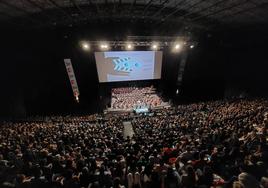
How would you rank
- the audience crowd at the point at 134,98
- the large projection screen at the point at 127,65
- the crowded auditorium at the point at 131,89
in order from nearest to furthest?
the crowded auditorium at the point at 131,89, the large projection screen at the point at 127,65, the audience crowd at the point at 134,98

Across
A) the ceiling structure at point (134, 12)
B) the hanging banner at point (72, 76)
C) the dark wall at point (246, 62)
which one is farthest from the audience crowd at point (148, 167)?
the dark wall at point (246, 62)

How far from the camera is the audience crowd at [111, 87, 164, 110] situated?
92.2 feet

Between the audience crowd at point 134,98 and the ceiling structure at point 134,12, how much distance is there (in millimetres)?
10517

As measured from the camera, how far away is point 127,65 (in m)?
27.3

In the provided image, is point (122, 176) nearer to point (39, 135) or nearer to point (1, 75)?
point (39, 135)

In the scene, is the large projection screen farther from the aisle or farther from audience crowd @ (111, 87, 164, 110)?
the aisle

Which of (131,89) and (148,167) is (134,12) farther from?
(148,167)

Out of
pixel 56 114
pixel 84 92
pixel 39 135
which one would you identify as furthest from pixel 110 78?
pixel 39 135

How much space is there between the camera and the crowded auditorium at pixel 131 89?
688 centimetres

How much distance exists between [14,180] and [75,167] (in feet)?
5.82

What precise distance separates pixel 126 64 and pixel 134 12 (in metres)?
8.35

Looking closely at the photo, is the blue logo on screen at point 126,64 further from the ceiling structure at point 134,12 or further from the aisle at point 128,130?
the aisle at point 128,130

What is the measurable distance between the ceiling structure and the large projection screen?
5152 millimetres

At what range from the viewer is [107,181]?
567 centimetres
